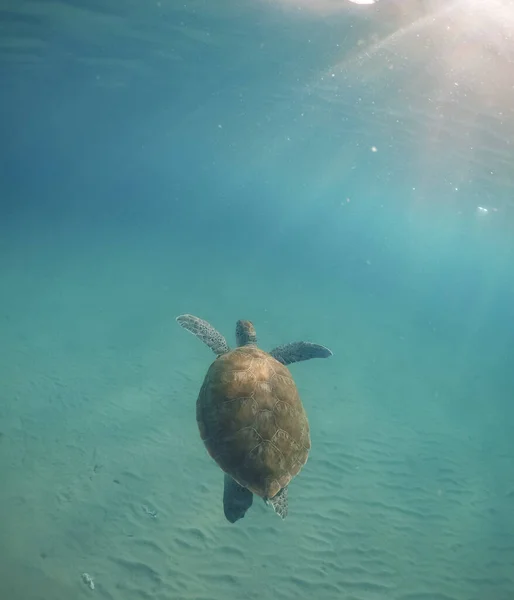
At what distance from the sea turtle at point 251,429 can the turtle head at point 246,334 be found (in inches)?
67.7

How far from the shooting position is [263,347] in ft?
50.2

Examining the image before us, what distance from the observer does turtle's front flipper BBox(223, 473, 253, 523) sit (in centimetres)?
481

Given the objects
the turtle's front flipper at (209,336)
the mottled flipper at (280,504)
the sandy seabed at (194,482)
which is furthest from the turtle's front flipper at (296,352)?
the sandy seabed at (194,482)

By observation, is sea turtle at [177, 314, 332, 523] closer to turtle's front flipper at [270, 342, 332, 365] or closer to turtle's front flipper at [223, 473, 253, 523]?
turtle's front flipper at [223, 473, 253, 523]

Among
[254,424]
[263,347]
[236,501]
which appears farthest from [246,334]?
[263,347]

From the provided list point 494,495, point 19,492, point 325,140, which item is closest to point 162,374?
point 19,492

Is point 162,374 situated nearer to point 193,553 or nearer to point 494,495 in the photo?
point 193,553

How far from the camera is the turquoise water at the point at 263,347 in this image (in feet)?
22.5

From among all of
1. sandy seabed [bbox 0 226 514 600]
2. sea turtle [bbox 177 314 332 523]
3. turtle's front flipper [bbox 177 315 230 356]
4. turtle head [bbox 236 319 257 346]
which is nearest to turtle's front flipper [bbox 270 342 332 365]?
turtle head [bbox 236 319 257 346]

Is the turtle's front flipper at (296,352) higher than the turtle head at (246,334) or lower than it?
higher

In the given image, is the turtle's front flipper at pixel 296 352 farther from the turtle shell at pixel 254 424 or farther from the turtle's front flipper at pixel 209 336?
the turtle shell at pixel 254 424

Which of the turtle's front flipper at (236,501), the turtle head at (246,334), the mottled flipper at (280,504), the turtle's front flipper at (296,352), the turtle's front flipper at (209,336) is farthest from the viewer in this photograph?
the turtle head at (246,334)

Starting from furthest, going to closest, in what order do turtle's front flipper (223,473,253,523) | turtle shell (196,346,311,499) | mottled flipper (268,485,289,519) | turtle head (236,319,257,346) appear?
1. turtle head (236,319,257,346)
2. turtle's front flipper (223,473,253,523)
3. mottled flipper (268,485,289,519)
4. turtle shell (196,346,311,499)

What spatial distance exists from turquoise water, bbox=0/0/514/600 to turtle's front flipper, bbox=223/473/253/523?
7.74 feet
